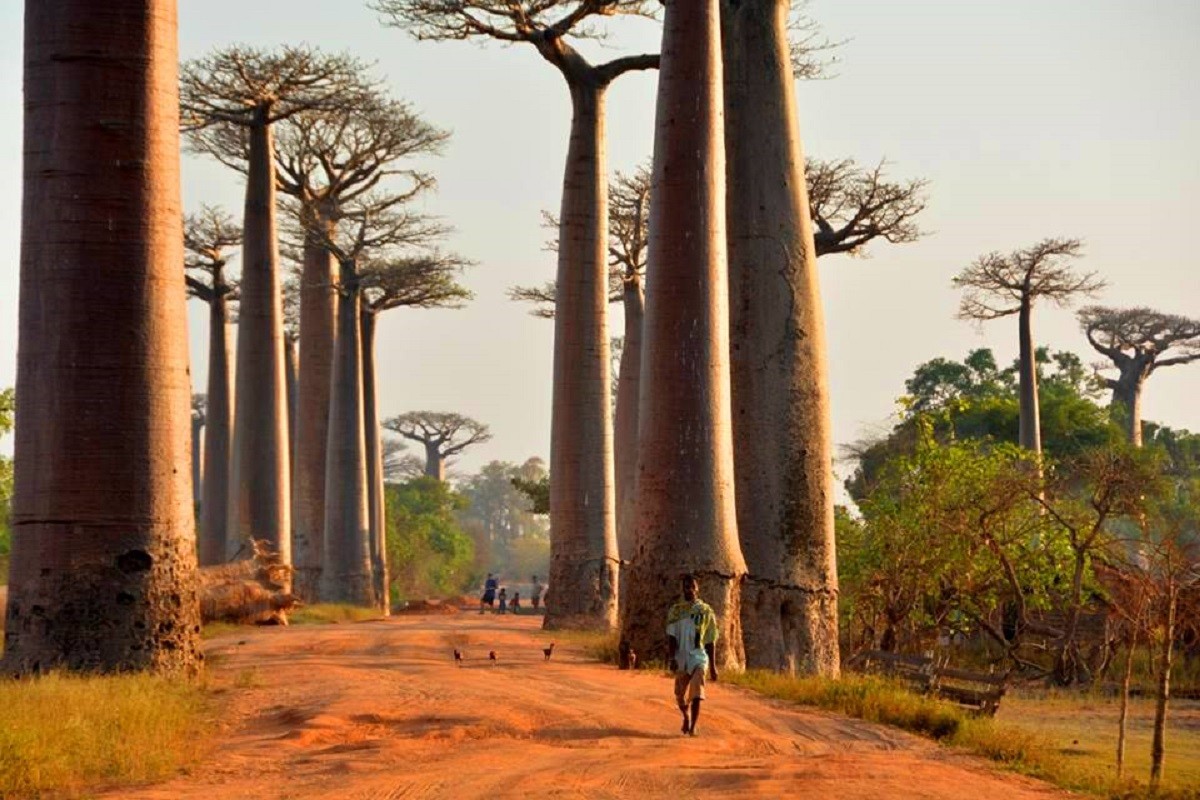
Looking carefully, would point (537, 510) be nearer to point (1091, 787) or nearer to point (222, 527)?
point (222, 527)

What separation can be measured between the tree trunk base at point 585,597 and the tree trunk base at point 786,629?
4673 mm

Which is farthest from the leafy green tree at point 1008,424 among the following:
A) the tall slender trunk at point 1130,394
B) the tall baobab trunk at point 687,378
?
the tall baobab trunk at point 687,378

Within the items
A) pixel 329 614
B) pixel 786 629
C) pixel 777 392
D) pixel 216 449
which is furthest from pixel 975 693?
pixel 216 449

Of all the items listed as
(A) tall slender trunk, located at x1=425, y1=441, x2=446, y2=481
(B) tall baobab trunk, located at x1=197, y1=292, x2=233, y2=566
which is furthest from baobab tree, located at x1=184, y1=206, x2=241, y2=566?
(A) tall slender trunk, located at x1=425, y1=441, x2=446, y2=481

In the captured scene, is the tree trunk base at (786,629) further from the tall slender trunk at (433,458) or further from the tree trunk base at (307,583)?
the tall slender trunk at (433,458)

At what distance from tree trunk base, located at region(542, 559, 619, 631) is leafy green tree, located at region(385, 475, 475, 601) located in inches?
1167

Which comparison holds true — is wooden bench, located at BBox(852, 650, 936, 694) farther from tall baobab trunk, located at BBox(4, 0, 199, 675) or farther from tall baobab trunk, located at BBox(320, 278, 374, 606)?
tall baobab trunk, located at BBox(320, 278, 374, 606)

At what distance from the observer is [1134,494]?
1903 centimetres

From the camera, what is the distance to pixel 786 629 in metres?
14.4

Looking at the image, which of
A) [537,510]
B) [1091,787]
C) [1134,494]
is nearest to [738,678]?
[1091,787]

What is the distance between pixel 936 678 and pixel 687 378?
11.6ft

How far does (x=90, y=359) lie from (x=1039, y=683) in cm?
1336

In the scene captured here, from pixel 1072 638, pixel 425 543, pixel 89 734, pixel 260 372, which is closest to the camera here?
pixel 89 734

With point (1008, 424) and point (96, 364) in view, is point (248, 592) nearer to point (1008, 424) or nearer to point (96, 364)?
point (96, 364)
